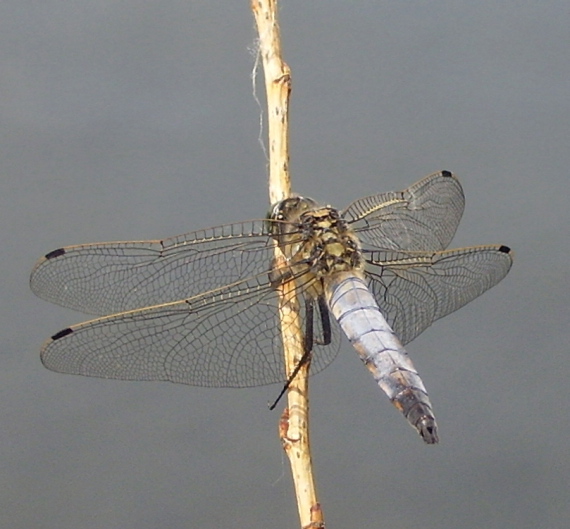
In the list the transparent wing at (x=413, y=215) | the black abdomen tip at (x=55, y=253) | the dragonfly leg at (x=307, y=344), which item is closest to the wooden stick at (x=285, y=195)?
the dragonfly leg at (x=307, y=344)

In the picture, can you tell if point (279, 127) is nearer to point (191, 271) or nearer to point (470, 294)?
point (191, 271)

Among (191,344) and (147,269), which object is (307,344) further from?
(147,269)

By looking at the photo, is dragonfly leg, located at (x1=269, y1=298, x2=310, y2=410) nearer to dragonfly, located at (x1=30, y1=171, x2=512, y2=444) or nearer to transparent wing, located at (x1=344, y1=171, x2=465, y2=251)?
dragonfly, located at (x1=30, y1=171, x2=512, y2=444)

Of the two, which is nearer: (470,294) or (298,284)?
(298,284)

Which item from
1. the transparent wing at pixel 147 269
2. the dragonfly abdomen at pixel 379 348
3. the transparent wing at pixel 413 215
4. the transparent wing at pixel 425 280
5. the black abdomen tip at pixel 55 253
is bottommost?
the dragonfly abdomen at pixel 379 348

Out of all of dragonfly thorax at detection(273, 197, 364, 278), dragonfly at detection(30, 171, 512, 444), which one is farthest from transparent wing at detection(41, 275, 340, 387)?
dragonfly thorax at detection(273, 197, 364, 278)

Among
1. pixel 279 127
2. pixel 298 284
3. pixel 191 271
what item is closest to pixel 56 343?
pixel 191 271

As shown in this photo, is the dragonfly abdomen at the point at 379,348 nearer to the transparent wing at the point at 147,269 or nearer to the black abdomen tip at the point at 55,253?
the transparent wing at the point at 147,269
